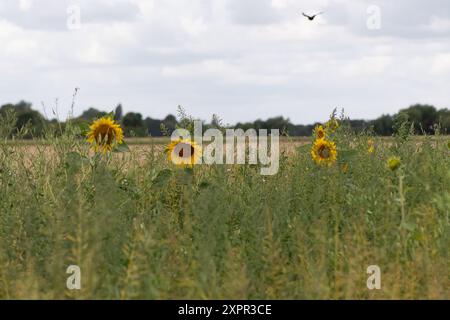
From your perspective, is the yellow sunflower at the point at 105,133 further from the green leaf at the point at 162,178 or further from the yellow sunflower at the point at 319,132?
the yellow sunflower at the point at 319,132

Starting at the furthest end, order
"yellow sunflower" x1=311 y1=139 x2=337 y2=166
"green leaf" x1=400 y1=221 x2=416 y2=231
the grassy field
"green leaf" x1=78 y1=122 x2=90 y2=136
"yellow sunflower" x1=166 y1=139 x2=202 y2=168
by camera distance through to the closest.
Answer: "green leaf" x1=78 y1=122 x2=90 y2=136, "yellow sunflower" x1=311 y1=139 x2=337 y2=166, "yellow sunflower" x1=166 y1=139 x2=202 y2=168, "green leaf" x1=400 y1=221 x2=416 y2=231, the grassy field

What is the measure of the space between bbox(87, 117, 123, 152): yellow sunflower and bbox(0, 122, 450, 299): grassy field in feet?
0.45

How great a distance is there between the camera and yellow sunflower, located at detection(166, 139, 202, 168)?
664 cm

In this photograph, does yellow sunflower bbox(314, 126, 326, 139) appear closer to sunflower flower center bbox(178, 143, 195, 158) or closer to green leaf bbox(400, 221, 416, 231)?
sunflower flower center bbox(178, 143, 195, 158)

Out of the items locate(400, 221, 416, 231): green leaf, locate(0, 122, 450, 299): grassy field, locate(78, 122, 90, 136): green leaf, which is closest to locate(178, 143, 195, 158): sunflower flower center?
locate(0, 122, 450, 299): grassy field

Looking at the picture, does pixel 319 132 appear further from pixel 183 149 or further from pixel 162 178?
pixel 162 178

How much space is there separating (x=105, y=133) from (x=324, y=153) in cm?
206

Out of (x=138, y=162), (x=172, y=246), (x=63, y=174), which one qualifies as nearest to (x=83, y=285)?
(x=172, y=246)

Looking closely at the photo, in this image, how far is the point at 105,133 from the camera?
6859mm

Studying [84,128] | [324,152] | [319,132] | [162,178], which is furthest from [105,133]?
[319,132]

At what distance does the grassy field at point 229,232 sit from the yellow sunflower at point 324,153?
114mm

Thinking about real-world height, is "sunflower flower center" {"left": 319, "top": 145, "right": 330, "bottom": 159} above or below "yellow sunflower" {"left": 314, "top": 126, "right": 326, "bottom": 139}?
below
